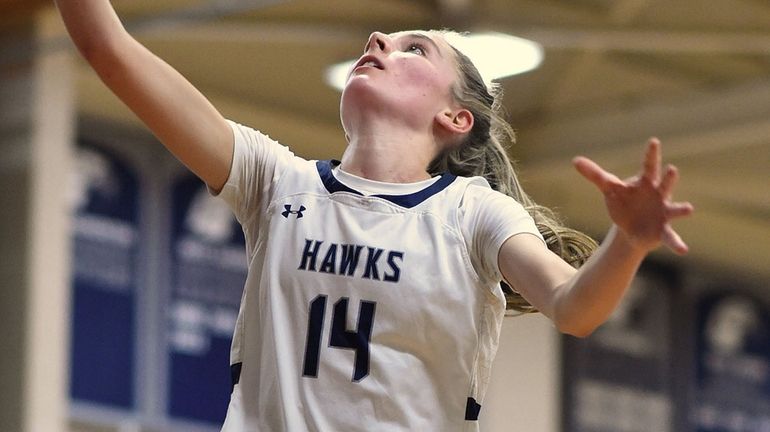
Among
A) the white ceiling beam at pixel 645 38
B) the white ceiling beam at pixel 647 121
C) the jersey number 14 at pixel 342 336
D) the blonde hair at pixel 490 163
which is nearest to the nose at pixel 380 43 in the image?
the blonde hair at pixel 490 163

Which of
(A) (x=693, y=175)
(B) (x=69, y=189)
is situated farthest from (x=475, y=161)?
(A) (x=693, y=175)

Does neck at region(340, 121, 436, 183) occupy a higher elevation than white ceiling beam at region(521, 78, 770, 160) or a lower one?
lower

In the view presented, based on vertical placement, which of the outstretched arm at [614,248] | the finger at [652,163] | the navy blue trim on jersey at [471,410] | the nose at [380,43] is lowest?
the navy blue trim on jersey at [471,410]

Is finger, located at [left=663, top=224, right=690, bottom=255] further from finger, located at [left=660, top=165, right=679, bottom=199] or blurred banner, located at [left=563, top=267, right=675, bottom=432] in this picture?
blurred banner, located at [left=563, top=267, right=675, bottom=432]

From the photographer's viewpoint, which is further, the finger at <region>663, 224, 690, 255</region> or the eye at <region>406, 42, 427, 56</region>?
the eye at <region>406, 42, 427, 56</region>

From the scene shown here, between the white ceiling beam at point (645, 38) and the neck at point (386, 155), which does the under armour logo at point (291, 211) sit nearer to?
the neck at point (386, 155)

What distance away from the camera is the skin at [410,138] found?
11.0 feet

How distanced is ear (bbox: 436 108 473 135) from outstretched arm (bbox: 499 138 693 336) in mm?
711

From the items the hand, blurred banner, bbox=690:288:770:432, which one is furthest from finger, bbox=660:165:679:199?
blurred banner, bbox=690:288:770:432

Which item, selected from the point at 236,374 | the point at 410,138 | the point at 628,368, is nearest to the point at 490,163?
the point at 410,138

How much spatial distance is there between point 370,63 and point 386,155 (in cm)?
26

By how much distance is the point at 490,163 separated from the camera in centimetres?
445

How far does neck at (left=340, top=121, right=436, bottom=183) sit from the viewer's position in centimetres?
407

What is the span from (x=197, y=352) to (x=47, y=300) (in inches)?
107
